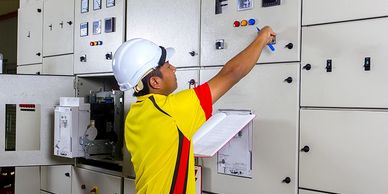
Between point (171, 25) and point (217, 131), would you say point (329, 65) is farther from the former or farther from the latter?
point (171, 25)

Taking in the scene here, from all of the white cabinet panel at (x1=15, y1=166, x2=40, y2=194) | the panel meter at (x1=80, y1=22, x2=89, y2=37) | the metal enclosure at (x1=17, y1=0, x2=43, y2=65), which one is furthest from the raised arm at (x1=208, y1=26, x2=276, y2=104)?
the white cabinet panel at (x1=15, y1=166, x2=40, y2=194)

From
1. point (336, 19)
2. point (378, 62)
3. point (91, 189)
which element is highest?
point (336, 19)

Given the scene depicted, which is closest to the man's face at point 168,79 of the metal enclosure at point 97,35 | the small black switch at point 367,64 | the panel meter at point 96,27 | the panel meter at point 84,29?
the small black switch at point 367,64

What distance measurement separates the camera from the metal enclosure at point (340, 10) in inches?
69.3

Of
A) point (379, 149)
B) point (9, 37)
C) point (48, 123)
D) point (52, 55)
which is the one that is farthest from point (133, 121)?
point (9, 37)

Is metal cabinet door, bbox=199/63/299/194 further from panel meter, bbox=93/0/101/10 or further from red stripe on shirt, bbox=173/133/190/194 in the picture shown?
panel meter, bbox=93/0/101/10

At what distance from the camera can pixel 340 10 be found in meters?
1.87

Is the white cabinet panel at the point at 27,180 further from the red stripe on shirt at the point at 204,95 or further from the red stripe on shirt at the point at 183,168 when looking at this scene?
the red stripe on shirt at the point at 204,95

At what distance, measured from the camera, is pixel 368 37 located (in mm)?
1784

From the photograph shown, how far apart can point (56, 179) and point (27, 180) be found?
0.47 meters

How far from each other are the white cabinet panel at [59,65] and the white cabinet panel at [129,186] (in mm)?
1044

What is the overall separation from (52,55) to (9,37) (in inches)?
172

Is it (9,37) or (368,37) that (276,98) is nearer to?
(368,37)

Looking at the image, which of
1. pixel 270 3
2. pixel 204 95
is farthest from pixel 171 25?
pixel 204 95
